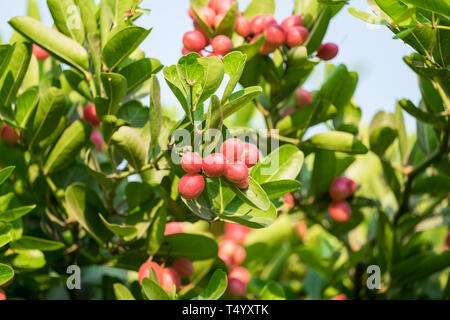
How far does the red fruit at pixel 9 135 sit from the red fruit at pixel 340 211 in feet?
2.37

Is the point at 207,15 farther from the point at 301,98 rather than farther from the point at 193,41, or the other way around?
the point at 301,98

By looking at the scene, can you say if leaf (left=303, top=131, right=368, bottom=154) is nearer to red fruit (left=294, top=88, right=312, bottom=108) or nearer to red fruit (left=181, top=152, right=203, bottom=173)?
red fruit (left=294, top=88, right=312, bottom=108)

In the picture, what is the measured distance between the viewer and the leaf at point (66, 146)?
1185 millimetres

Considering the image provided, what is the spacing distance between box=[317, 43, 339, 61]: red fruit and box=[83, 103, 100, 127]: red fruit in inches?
19.2

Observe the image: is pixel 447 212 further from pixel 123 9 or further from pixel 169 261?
pixel 123 9

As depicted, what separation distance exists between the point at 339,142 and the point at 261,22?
0.97 ft

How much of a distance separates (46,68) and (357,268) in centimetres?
91

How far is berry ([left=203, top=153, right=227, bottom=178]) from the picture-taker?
33.4 inches

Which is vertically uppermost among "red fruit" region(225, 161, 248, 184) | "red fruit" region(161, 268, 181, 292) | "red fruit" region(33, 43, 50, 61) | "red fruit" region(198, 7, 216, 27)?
"red fruit" region(198, 7, 216, 27)

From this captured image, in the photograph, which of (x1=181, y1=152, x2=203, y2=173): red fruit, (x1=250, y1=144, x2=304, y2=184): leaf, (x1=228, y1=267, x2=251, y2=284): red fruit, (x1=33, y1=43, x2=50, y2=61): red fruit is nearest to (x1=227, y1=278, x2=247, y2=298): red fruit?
(x1=228, y1=267, x2=251, y2=284): red fruit

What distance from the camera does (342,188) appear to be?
1.35 metres

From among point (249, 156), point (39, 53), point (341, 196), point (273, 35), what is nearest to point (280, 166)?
point (249, 156)

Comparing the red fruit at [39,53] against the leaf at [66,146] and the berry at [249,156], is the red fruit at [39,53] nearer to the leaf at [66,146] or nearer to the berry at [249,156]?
the leaf at [66,146]

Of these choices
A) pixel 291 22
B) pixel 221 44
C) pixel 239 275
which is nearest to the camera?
pixel 221 44
